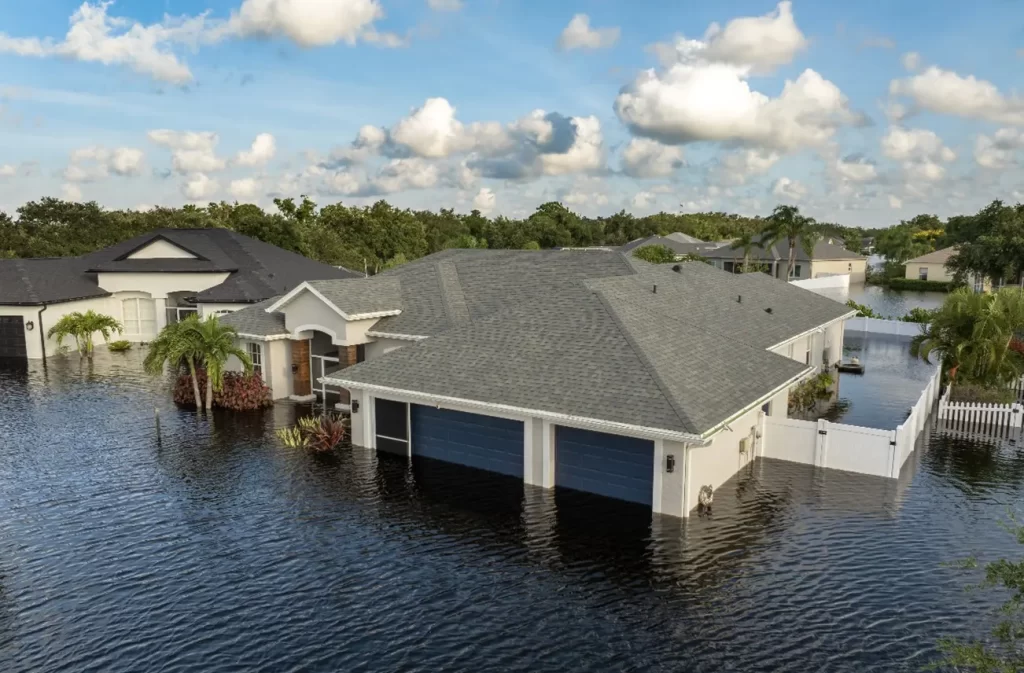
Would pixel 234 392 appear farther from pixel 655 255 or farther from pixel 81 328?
pixel 655 255

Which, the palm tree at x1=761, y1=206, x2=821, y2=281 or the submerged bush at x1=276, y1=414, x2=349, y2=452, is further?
the palm tree at x1=761, y1=206, x2=821, y2=281

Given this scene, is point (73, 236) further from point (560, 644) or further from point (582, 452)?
point (560, 644)

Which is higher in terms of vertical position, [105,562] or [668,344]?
[668,344]

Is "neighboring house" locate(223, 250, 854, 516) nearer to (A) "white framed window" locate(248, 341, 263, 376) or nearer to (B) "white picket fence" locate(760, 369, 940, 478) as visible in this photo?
(A) "white framed window" locate(248, 341, 263, 376)

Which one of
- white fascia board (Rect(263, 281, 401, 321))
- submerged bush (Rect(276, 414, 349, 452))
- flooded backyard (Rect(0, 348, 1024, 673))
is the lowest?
flooded backyard (Rect(0, 348, 1024, 673))

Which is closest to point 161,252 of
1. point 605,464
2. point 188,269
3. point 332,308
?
point 188,269

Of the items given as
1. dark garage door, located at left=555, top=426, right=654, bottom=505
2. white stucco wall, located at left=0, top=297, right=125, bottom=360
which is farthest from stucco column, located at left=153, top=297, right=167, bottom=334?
Result: dark garage door, located at left=555, top=426, right=654, bottom=505

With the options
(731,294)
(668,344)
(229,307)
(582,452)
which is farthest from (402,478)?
(229,307)
